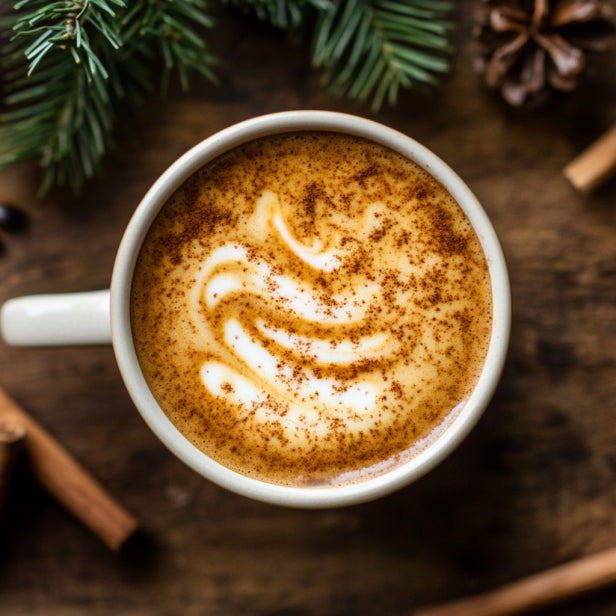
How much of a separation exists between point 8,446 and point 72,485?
11 cm

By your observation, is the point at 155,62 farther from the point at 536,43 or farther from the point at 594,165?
the point at 594,165

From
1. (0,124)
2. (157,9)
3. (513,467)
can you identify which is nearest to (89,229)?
(0,124)

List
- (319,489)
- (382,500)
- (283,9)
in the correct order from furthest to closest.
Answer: (382,500)
(283,9)
(319,489)

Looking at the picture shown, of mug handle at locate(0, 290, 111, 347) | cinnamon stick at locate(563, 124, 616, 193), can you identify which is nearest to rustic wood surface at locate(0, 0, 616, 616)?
cinnamon stick at locate(563, 124, 616, 193)

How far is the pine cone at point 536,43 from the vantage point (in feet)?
3.22

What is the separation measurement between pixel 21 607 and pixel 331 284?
73cm

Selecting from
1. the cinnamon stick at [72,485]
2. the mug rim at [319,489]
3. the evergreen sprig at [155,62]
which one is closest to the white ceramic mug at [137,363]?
the mug rim at [319,489]

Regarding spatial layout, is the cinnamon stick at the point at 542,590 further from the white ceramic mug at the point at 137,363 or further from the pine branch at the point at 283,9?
the pine branch at the point at 283,9

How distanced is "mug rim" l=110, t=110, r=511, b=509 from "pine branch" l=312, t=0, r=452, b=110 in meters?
0.19

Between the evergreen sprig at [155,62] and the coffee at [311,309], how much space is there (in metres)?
0.20

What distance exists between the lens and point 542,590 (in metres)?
1.07

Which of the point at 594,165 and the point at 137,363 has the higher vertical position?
the point at 594,165

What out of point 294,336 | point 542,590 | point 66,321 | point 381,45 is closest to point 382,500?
point 542,590

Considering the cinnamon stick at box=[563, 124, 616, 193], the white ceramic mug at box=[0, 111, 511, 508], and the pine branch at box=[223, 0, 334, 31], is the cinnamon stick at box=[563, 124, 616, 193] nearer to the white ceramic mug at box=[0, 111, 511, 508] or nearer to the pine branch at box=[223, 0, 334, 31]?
the white ceramic mug at box=[0, 111, 511, 508]
